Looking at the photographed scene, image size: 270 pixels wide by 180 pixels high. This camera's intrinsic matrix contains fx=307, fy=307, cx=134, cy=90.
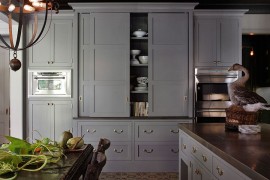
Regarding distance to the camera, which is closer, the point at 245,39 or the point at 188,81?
the point at 188,81

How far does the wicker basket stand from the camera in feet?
8.22

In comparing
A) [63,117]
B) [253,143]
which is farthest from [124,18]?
[253,143]

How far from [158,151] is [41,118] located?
6.38 ft

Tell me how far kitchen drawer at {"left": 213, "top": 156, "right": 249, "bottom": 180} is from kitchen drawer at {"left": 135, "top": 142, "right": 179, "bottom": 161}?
8.77 ft

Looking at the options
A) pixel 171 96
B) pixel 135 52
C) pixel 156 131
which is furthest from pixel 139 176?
pixel 135 52

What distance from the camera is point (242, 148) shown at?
1.86 metres

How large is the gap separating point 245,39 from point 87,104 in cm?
454

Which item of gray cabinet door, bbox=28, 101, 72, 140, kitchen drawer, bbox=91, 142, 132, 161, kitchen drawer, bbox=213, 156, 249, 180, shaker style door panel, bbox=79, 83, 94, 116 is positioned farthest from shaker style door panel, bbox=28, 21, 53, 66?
kitchen drawer, bbox=213, 156, 249, 180

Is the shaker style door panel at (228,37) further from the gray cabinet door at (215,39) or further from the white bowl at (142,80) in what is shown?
the white bowl at (142,80)

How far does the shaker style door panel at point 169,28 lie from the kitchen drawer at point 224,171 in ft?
9.80

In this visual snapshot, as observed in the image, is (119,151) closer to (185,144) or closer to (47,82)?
(47,82)

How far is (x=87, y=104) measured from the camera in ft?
15.5

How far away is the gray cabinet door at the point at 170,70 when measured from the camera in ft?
15.5

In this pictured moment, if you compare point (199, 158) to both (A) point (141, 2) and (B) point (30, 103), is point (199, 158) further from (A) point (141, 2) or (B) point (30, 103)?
(B) point (30, 103)
